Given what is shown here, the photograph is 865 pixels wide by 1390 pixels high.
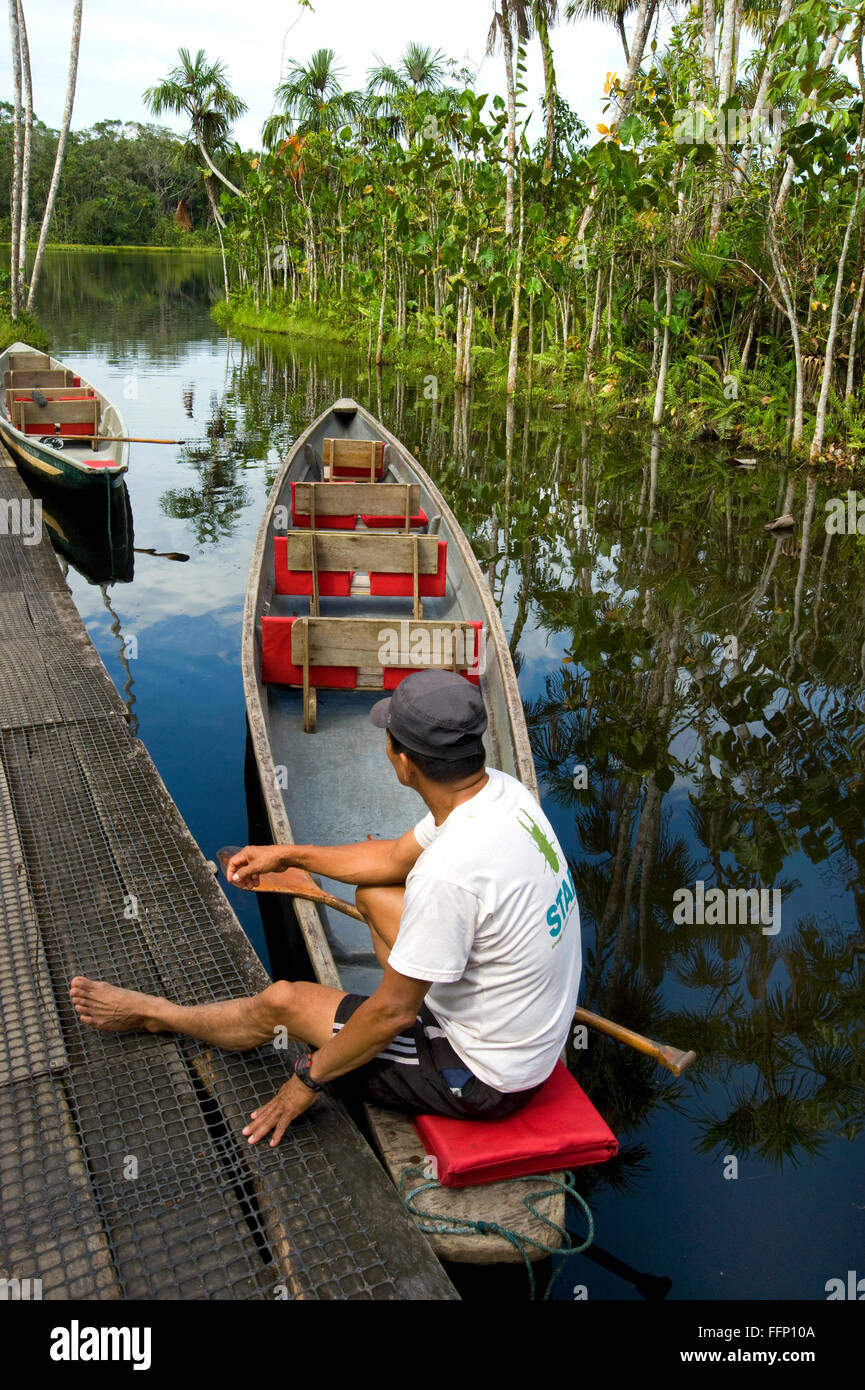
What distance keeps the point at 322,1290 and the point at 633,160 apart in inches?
729

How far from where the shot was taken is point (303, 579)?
7.61m

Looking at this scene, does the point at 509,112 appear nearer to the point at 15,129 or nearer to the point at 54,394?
the point at 15,129

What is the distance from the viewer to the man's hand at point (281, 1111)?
9.53 ft

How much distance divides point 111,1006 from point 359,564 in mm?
4900

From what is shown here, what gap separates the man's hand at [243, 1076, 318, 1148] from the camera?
2.90 metres

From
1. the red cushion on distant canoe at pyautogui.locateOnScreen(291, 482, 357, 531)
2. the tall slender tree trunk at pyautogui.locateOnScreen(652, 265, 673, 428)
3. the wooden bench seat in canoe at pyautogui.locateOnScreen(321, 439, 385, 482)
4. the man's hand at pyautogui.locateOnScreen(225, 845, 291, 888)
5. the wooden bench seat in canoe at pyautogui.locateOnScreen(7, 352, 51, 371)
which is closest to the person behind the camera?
the man's hand at pyautogui.locateOnScreen(225, 845, 291, 888)

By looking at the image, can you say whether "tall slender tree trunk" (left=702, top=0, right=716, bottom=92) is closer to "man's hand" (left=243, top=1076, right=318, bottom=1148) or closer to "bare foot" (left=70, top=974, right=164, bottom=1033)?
"bare foot" (left=70, top=974, right=164, bottom=1033)

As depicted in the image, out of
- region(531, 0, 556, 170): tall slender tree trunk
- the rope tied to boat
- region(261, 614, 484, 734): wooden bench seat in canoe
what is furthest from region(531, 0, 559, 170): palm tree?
the rope tied to boat

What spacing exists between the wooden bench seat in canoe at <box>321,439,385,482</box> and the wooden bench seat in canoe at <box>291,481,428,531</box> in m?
2.48

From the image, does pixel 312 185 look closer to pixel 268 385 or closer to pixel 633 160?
pixel 268 385

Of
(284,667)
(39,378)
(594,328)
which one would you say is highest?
(594,328)

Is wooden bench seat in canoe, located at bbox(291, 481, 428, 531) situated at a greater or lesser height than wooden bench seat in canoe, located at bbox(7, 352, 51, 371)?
lesser

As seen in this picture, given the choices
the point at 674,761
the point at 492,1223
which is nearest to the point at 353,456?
the point at 674,761
